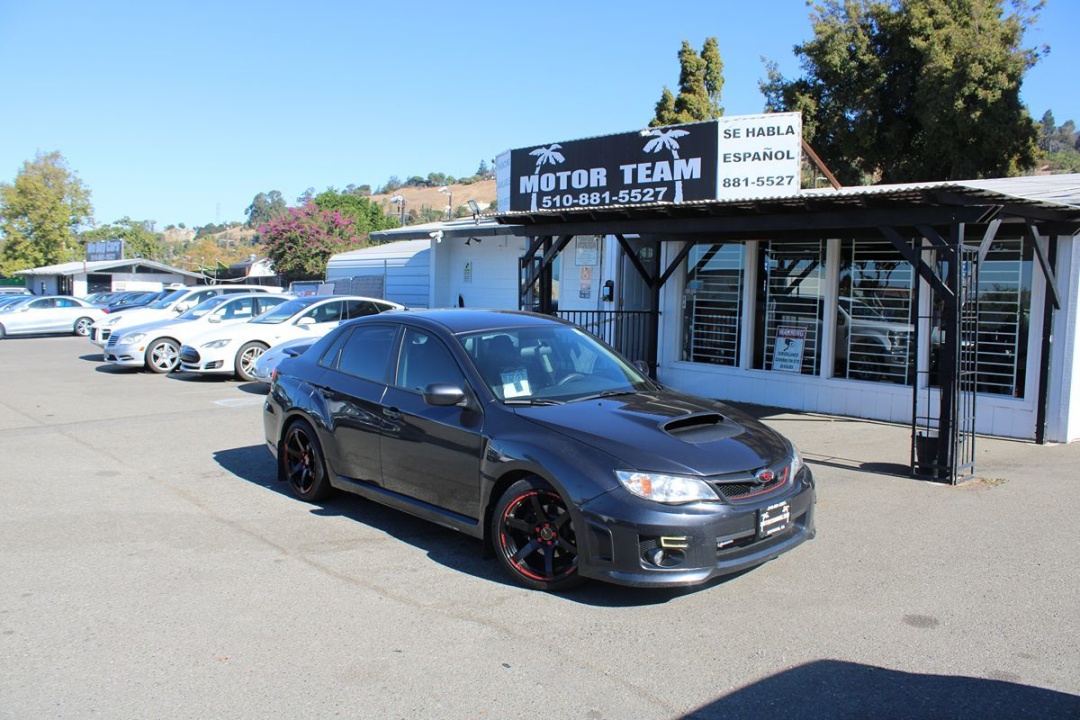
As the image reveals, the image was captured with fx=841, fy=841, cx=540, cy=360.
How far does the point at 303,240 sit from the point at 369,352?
3080cm

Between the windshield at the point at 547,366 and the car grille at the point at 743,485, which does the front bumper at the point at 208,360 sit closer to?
the windshield at the point at 547,366

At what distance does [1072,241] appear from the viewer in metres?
9.31

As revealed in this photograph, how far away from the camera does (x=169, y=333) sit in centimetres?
1627

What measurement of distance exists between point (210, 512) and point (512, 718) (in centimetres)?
398

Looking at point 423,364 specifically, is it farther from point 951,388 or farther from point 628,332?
point 628,332

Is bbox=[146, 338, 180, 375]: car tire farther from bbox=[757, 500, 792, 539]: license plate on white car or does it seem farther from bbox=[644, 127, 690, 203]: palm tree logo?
bbox=[757, 500, 792, 539]: license plate on white car

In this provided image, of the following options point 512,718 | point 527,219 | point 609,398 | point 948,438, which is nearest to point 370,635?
point 512,718

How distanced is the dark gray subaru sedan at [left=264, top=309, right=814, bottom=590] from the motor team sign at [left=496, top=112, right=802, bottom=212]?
6.17 metres

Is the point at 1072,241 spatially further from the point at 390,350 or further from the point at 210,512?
the point at 210,512


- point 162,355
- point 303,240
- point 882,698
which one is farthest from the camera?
point 303,240

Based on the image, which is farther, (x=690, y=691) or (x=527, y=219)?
(x=527, y=219)

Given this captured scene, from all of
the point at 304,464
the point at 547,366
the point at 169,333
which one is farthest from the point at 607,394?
the point at 169,333

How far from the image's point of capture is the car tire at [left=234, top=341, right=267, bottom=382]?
48.5ft

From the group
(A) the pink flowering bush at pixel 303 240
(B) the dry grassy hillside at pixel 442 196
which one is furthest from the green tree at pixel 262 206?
(A) the pink flowering bush at pixel 303 240
